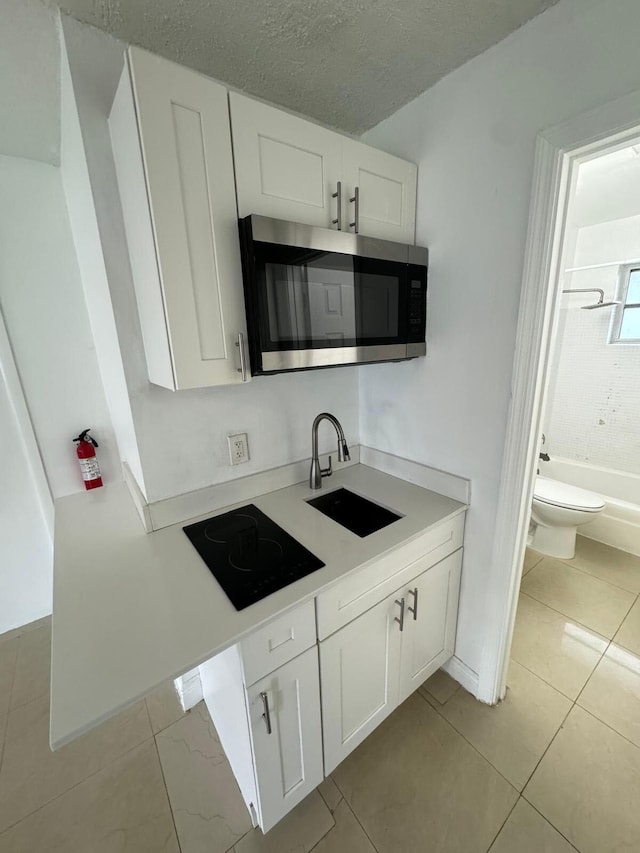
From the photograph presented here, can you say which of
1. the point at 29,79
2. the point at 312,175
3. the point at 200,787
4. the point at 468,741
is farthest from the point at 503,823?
the point at 29,79

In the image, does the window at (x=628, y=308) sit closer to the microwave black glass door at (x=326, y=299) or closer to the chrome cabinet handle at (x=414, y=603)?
the microwave black glass door at (x=326, y=299)

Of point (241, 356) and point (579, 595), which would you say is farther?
point (579, 595)

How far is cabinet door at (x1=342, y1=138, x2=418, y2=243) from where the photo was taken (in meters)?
1.16

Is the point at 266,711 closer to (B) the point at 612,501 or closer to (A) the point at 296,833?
(A) the point at 296,833

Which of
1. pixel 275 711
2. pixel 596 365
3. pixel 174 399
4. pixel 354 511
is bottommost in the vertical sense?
pixel 275 711

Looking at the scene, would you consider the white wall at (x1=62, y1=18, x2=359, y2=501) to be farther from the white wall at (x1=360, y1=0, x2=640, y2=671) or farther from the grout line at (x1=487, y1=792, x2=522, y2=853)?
the grout line at (x1=487, y1=792, x2=522, y2=853)

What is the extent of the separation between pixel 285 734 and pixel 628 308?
3408mm

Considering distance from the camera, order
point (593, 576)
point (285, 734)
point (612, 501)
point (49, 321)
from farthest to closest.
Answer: point (612, 501) → point (593, 576) → point (49, 321) → point (285, 734)

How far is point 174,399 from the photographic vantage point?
48.5 inches

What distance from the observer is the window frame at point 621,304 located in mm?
2582

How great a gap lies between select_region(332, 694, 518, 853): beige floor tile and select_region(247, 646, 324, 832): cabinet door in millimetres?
263

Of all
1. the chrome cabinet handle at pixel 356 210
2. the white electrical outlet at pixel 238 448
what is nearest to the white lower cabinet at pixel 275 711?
the white electrical outlet at pixel 238 448

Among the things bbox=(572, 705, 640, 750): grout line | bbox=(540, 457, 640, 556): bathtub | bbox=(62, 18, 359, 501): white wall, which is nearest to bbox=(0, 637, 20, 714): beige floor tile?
bbox=(62, 18, 359, 501): white wall

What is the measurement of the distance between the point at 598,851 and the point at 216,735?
4.37 ft
